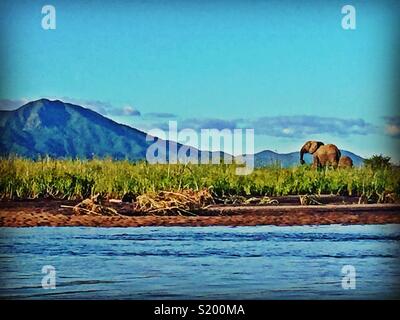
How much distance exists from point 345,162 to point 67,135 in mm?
1222

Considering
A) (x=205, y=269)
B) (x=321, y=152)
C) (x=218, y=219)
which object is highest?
(x=321, y=152)

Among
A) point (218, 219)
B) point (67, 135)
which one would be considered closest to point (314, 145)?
point (218, 219)

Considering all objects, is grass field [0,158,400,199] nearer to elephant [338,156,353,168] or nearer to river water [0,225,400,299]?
elephant [338,156,353,168]

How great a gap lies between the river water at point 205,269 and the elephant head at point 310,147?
1.29ft

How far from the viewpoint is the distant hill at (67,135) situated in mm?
4211

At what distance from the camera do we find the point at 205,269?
13.7ft

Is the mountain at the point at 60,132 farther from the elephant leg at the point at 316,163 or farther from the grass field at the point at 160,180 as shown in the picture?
the elephant leg at the point at 316,163

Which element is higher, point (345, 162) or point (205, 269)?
point (345, 162)

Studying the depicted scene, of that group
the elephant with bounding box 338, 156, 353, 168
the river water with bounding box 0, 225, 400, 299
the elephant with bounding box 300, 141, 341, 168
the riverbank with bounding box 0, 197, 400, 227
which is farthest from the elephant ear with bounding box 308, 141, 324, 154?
the river water with bounding box 0, 225, 400, 299

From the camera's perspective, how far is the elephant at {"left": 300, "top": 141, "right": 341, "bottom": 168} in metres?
4.21

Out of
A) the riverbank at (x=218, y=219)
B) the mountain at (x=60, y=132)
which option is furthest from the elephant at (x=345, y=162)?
the mountain at (x=60, y=132)

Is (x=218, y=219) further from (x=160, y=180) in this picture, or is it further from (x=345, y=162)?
(x=345, y=162)

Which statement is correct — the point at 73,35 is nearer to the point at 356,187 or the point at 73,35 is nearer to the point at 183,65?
the point at 183,65

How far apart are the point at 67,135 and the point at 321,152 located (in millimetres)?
1111
